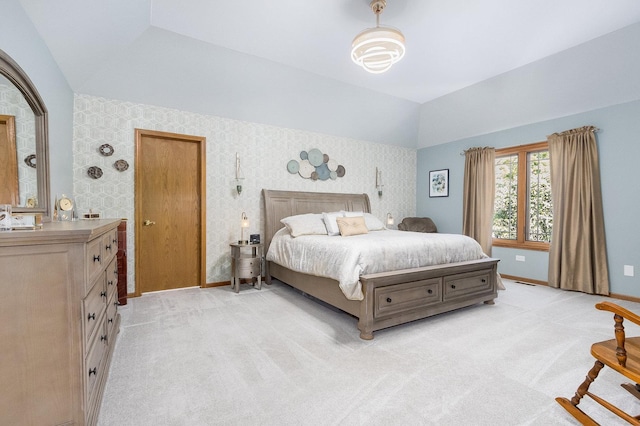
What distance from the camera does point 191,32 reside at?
327cm

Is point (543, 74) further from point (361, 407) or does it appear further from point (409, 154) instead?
point (361, 407)

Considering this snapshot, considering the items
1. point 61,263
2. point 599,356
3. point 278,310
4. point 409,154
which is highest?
point 409,154

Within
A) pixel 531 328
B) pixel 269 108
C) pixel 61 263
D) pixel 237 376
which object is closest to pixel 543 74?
pixel 531 328

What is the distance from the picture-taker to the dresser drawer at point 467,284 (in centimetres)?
321

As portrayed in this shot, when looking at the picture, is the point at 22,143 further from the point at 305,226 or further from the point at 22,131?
the point at 305,226

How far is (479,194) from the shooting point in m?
5.36

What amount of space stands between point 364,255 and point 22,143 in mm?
2652

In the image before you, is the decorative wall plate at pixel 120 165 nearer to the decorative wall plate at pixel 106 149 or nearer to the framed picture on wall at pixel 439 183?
the decorative wall plate at pixel 106 149

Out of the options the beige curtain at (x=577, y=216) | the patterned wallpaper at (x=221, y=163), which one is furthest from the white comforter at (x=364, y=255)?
the beige curtain at (x=577, y=216)

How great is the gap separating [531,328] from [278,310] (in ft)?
8.37

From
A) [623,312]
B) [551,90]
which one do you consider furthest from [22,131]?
[551,90]

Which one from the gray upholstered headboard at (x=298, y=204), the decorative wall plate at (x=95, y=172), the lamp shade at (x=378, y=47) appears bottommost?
the gray upholstered headboard at (x=298, y=204)

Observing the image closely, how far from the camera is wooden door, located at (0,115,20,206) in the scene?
173 centimetres

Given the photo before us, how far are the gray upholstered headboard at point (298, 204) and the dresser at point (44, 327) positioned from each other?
330cm
